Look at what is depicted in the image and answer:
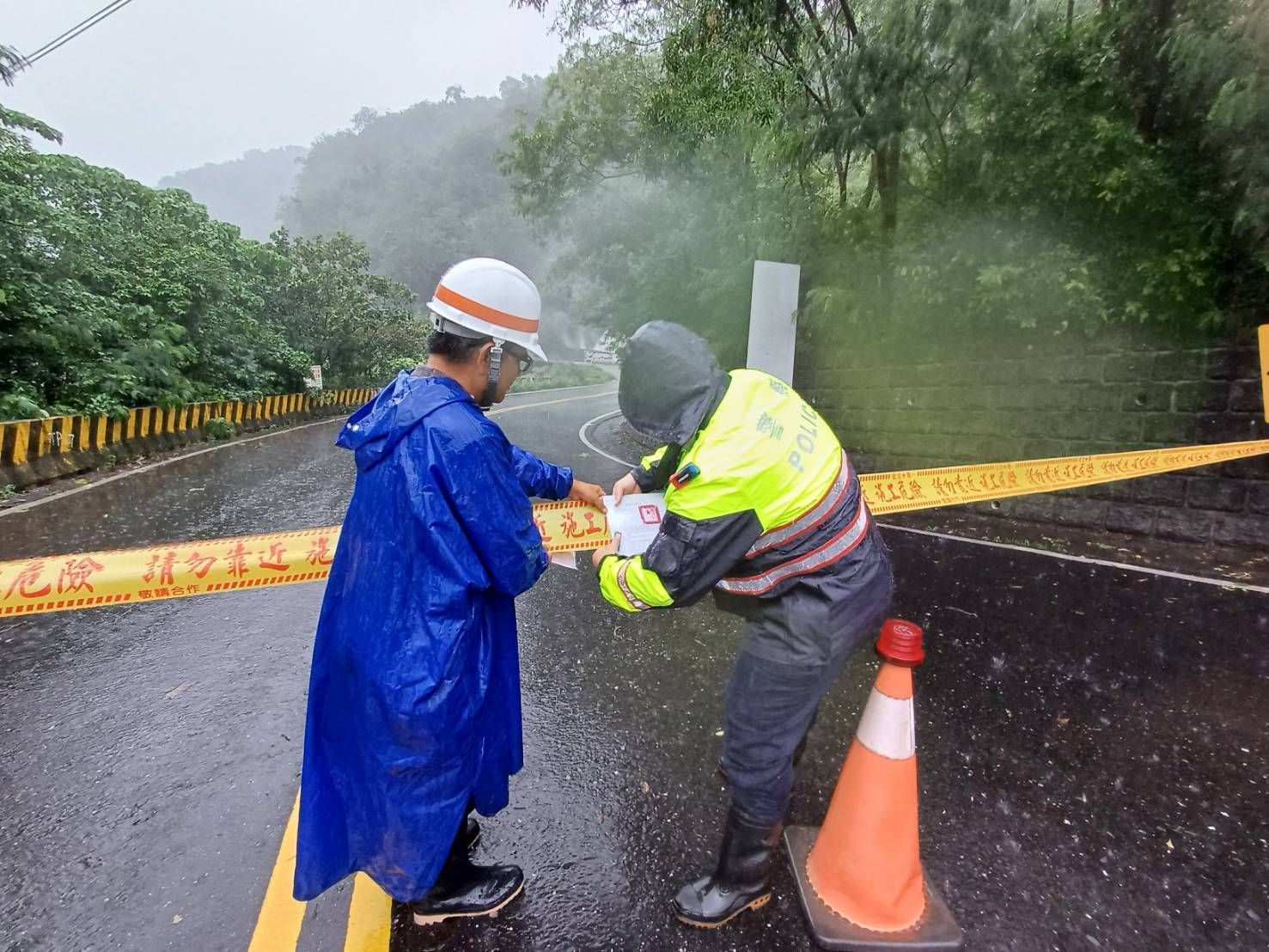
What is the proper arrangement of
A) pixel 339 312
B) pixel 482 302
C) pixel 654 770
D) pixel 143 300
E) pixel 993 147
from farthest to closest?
pixel 339 312, pixel 143 300, pixel 993 147, pixel 654 770, pixel 482 302

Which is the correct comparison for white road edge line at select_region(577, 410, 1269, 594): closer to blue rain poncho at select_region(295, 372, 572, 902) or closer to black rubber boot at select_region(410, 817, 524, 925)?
black rubber boot at select_region(410, 817, 524, 925)

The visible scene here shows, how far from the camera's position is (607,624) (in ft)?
→ 13.9

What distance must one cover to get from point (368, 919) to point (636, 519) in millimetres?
1551

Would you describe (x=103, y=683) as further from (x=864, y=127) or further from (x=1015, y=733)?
(x=864, y=127)

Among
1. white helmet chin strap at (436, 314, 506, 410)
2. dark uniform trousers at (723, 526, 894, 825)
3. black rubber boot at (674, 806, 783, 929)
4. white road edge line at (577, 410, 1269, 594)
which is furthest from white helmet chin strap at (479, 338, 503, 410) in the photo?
white road edge line at (577, 410, 1269, 594)

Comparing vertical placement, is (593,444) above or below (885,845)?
below

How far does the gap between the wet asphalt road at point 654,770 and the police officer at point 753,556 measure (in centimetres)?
51

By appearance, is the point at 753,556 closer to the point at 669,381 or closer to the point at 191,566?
the point at 669,381

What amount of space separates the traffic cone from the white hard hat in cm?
143

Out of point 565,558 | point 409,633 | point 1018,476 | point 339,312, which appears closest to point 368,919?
point 409,633

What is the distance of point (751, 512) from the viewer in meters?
1.60

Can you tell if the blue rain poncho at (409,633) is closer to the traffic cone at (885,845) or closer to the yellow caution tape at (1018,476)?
the traffic cone at (885,845)

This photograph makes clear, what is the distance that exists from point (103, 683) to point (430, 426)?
10.4 feet

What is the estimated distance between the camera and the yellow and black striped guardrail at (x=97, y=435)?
741 centimetres
